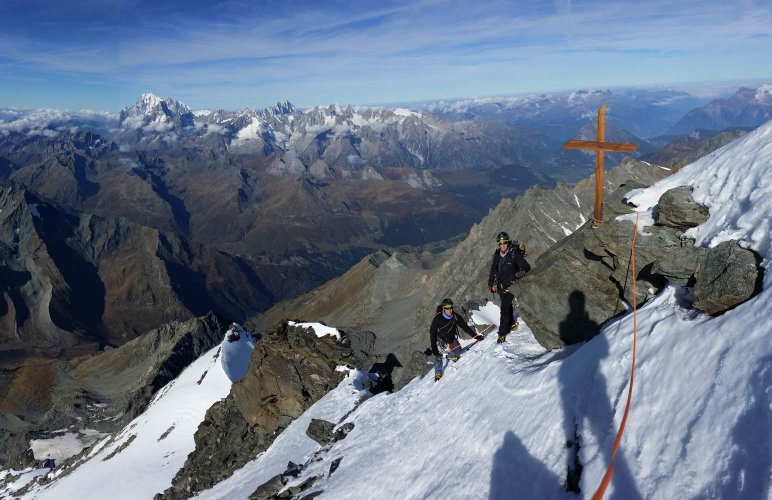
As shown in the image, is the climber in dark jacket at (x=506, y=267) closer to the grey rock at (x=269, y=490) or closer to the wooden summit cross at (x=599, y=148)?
the wooden summit cross at (x=599, y=148)

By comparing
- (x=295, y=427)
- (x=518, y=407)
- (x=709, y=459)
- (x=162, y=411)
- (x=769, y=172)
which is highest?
(x=769, y=172)

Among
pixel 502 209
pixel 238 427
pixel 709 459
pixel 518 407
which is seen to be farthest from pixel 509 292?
pixel 502 209

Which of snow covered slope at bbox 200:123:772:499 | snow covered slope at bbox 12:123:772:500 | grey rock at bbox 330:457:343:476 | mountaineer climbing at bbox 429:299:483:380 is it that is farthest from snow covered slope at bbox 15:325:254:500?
mountaineer climbing at bbox 429:299:483:380

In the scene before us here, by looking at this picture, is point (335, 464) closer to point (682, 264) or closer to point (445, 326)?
point (445, 326)

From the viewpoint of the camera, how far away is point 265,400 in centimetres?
4088

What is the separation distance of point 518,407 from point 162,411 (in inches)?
2565

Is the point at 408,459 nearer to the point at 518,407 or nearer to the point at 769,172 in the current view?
the point at 518,407

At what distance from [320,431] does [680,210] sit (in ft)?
72.2

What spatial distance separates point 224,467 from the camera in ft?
121

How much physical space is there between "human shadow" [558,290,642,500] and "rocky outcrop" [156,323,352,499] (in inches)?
982

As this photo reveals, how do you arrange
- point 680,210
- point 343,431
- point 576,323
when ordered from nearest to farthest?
point 680,210, point 576,323, point 343,431

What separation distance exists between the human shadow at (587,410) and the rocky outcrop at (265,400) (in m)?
24.9

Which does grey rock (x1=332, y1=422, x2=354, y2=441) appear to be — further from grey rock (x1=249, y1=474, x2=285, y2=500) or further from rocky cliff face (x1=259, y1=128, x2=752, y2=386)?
rocky cliff face (x1=259, y1=128, x2=752, y2=386)

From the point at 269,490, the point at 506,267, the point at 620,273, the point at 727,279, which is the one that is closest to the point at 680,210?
the point at 620,273
